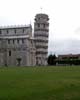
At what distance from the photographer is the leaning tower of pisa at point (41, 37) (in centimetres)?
12125

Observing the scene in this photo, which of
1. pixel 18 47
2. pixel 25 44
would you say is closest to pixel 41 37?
pixel 25 44

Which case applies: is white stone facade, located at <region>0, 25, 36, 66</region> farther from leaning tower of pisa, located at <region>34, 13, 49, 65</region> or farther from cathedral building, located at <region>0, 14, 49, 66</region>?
leaning tower of pisa, located at <region>34, 13, 49, 65</region>

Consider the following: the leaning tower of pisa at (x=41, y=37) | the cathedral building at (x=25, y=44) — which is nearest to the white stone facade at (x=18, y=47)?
the cathedral building at (x=25, y=44)

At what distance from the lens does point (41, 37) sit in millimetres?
121250

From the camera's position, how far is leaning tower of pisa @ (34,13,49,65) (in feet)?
398

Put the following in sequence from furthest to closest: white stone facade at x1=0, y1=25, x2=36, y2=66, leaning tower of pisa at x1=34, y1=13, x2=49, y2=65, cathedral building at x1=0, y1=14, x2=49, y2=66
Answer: leaning tower of pisa at x1=34, y1=13, x2=49, y2=65 → cathedral building at x1=0, y1=14, x2=49, y2=66 → white stone facade at x1=0, y1=25, x2=36, y2=66

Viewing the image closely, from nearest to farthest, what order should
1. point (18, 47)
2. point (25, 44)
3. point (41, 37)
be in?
point (25, 44) < point (18, 47) < point (41, 37)

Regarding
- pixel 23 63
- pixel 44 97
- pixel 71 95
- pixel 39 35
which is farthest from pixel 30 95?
pixel 39 35

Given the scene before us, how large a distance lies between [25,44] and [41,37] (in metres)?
10.7

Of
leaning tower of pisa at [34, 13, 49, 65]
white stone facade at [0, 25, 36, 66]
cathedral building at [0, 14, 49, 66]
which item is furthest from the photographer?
leaning tower of pisa at [34, 13, 49, 65]

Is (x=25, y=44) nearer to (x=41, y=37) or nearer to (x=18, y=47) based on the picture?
(x=18, y=47)

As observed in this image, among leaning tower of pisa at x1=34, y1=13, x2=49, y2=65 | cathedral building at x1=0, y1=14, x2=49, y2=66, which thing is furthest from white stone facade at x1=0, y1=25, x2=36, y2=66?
leaning tower of pisa at x1=34, y1=13, x2=49, y2=65

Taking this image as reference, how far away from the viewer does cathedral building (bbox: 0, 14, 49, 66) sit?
4439 inches

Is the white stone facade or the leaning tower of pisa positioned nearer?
the white stone facade
